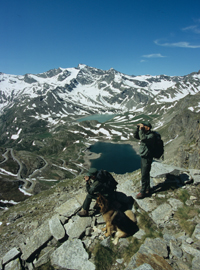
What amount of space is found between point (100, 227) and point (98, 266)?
A: 2.47 m

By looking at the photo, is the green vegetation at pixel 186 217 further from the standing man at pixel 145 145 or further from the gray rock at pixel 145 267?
the gray rock at pixel 145 267

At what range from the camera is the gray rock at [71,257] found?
25.8ft

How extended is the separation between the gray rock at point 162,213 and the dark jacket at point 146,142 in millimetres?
3368

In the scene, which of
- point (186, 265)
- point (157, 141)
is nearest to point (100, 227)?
point (186, 265)

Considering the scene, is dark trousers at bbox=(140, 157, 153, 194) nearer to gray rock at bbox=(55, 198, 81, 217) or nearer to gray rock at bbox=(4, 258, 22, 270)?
gray rock at bbox=(55, 198, 81, 217)

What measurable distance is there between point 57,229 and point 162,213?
262 inches

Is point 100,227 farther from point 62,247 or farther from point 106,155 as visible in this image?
point 106,155

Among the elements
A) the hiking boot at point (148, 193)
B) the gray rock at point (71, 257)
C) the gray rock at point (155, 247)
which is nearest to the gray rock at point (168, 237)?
the gray rock at point (155, 247)

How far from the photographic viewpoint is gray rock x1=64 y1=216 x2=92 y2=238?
9498 mm

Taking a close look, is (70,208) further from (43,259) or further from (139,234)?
(139,234)

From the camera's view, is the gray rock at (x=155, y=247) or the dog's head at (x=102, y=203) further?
the dog's head at (x=102, y=203)

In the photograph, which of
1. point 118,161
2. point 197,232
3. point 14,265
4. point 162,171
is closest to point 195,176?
point 162,171

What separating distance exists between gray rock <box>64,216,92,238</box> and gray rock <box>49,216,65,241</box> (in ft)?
1.07

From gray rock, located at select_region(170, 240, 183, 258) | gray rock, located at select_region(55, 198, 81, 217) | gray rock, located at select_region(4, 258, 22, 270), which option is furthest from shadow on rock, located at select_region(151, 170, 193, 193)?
gray rock, located at select_region(4, 258, 22, 270)
